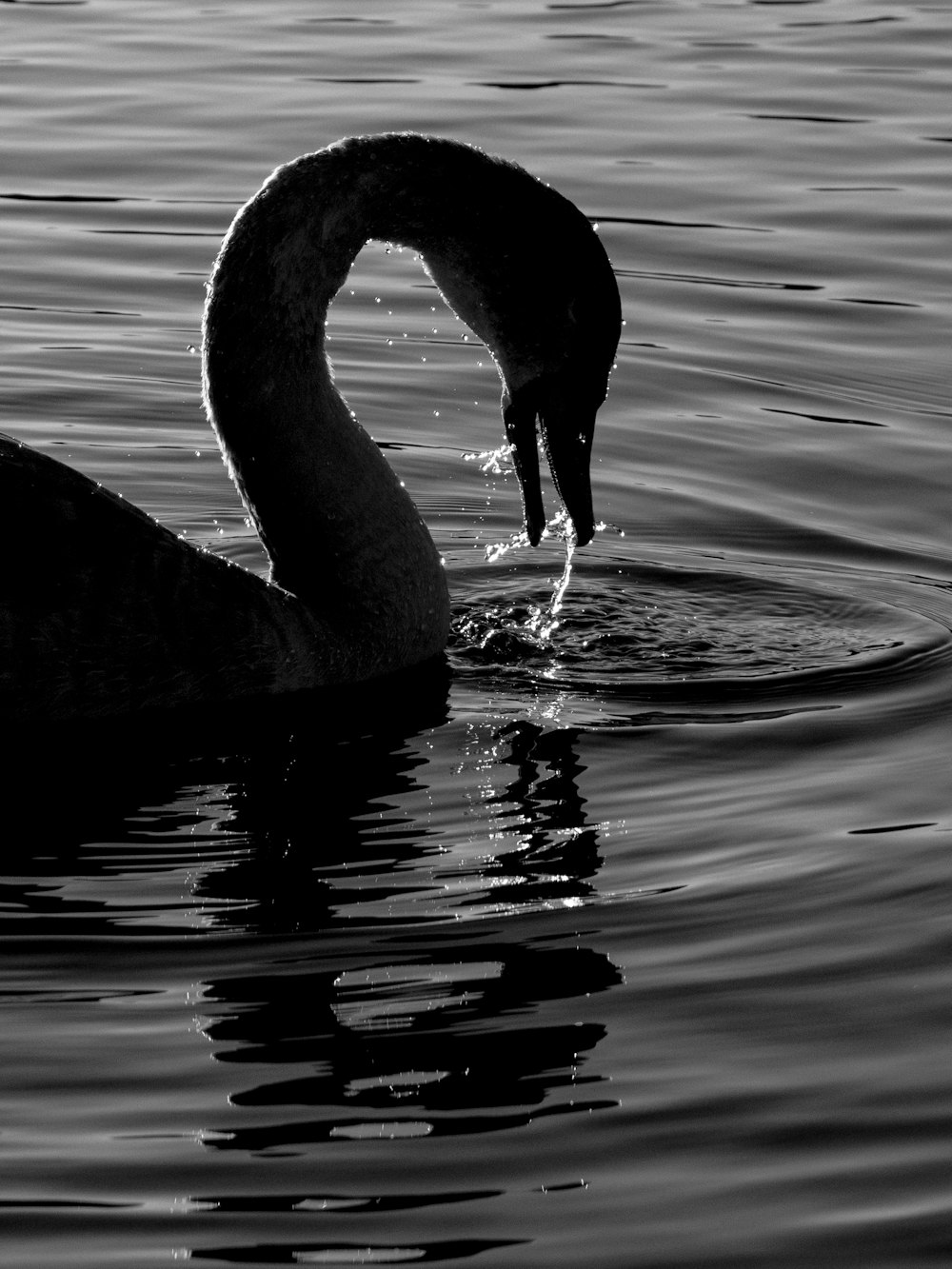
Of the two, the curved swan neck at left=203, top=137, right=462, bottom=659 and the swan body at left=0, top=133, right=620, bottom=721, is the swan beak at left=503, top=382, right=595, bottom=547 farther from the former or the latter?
the curved swan neck at left=203, top=137, right=462, bottom=659

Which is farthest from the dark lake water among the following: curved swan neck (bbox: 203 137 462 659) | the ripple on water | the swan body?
curved swan neck (bbox: 203 137 462 659)

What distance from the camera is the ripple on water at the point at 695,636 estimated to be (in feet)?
21.8

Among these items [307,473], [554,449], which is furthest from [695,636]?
[307,473]

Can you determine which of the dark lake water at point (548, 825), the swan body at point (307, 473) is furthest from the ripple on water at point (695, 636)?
the swan body at point (307, 473)

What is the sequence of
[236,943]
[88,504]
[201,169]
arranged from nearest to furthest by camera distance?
[236,943] < [88,504] < [201,169]

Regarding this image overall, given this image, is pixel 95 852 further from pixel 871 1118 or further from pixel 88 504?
pixel 871 1118

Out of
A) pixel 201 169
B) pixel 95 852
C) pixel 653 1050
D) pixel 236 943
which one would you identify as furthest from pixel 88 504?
pixel 201 169

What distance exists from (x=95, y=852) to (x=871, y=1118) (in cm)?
206

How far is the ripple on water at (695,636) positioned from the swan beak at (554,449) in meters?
0.34

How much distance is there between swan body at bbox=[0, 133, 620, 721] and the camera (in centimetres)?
621

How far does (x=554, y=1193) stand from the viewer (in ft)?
13.4

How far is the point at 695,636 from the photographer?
278 inches

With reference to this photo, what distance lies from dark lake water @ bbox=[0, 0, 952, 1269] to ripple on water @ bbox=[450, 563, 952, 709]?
0.02 m

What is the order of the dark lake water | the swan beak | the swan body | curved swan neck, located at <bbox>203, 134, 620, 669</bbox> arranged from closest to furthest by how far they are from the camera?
the dark lake water → the swan body → curved swan neck, located at <bbox>203, 134, 620, 669</bbox> → the swan beak
